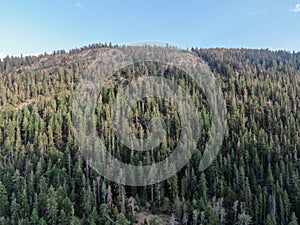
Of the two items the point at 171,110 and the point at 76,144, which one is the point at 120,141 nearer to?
the point at 76,144

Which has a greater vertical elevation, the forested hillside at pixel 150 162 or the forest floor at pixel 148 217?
the forested hillside at pixel 150 162

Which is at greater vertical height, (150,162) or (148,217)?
(150,162)

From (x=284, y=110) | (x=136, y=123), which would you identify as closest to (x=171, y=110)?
(x=136, y=123)

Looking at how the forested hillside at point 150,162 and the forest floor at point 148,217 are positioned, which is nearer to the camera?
the forested hillside at point 150,162

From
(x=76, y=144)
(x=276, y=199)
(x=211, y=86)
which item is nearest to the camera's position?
(x=276, y=199)

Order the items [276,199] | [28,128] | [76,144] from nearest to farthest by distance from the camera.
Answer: [276,199] < [76,144] < [28,128]

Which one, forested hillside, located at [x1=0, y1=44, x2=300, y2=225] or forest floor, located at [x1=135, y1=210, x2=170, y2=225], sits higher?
forested hillside, located at [x1=0, y1=44, x2=300, y2=225]

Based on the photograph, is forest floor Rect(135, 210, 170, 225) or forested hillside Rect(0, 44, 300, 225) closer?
forested hillside Rect(0, 44, 300, 225)

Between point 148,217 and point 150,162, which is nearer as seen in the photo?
point 148,217
